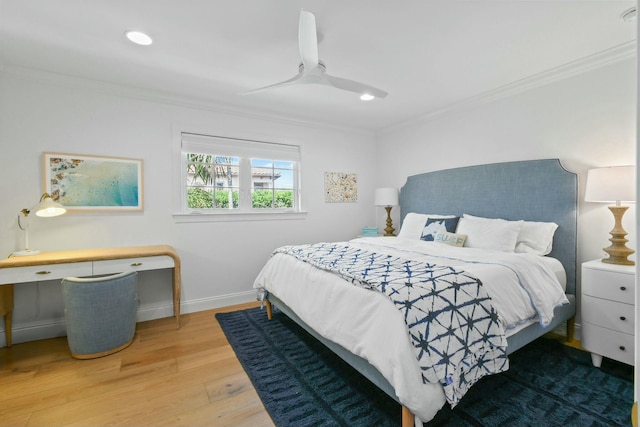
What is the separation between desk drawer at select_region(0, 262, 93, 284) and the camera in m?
2.15

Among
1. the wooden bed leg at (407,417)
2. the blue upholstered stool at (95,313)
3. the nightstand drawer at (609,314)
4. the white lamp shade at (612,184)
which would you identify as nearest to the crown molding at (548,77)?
the white lamp shade at (612,184)

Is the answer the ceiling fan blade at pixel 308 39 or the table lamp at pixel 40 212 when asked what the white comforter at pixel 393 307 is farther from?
the table lamp at pixel 40 212

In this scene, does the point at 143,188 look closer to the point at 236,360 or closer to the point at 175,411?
the point at 236,360

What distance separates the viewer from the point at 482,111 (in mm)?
3205

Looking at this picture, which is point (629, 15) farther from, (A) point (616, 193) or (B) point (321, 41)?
(B) point (321, 41)

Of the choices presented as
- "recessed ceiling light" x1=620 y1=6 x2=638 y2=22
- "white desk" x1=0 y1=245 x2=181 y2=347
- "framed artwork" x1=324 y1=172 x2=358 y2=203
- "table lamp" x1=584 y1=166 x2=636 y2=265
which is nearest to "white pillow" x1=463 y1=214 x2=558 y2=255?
"table lamp" x1=584 y1=166 x2=636 y2=265

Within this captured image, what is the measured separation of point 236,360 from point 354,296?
1215mm

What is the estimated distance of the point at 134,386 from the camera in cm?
189

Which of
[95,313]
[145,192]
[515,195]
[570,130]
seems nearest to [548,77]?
[570,130]

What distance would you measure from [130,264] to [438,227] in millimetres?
3091

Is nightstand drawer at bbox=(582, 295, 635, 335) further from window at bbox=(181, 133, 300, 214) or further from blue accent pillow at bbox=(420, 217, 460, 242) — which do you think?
window at bbox=(181, 133, 300, 214)

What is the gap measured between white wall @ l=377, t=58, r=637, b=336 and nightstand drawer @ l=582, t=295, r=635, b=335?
22.5 inches

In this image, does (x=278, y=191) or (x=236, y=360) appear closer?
(x=236, y=360)

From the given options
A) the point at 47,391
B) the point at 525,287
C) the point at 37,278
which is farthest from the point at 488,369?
the point at 37,278
